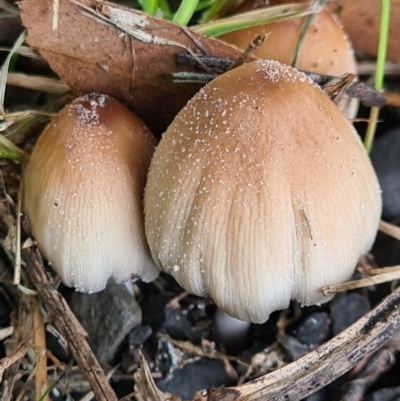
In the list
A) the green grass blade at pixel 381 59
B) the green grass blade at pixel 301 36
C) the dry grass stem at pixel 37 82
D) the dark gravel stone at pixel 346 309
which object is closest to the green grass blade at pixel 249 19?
the green grass blade at pixel 301 36

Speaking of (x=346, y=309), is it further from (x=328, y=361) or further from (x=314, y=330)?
(x=328, y=361)

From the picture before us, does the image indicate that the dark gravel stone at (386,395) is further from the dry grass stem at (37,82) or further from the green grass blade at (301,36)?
the dry grass stem at (37,82)

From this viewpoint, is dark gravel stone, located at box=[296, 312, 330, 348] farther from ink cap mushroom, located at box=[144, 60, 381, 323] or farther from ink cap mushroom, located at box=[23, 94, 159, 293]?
ink cap mushroom, located at box=[23, 94, 159, 293]

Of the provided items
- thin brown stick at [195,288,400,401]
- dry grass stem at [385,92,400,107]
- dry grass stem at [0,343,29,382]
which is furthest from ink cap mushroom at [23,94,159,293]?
dry grass stem at [385,92,400,107]

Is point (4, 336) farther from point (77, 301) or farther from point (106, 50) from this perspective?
point (106, 50)

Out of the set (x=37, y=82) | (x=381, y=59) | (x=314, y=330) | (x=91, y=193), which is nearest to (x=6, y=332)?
(x=91, y=193)

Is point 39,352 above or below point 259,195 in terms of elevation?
below
